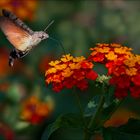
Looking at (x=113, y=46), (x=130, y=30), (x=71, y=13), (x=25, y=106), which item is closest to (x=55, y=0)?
(x=71, y=13)

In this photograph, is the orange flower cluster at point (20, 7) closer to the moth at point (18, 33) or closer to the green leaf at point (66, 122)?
the moth at point (18, 33)

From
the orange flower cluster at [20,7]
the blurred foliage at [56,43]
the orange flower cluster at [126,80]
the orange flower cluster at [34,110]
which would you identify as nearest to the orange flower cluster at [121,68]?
the orange flower cluster at [126,80]

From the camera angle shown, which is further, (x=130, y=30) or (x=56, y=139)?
(x=130, y=30)

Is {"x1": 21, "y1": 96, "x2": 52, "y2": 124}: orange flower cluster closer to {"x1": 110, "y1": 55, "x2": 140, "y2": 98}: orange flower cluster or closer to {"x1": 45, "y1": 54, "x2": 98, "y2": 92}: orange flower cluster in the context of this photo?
{"x1": 45, "y1": 54, "x2": 98, "y2": 92}: orange flower cluster

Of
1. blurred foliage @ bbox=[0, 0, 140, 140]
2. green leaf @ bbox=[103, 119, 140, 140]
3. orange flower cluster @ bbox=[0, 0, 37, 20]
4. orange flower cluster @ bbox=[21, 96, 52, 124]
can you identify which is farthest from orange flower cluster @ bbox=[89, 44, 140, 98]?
orange flower cluster @ bbox=[0, 0, 37, 20]

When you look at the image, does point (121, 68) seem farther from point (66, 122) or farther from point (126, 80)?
point (66, 122)

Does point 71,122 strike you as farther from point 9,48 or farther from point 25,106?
point 9,48
